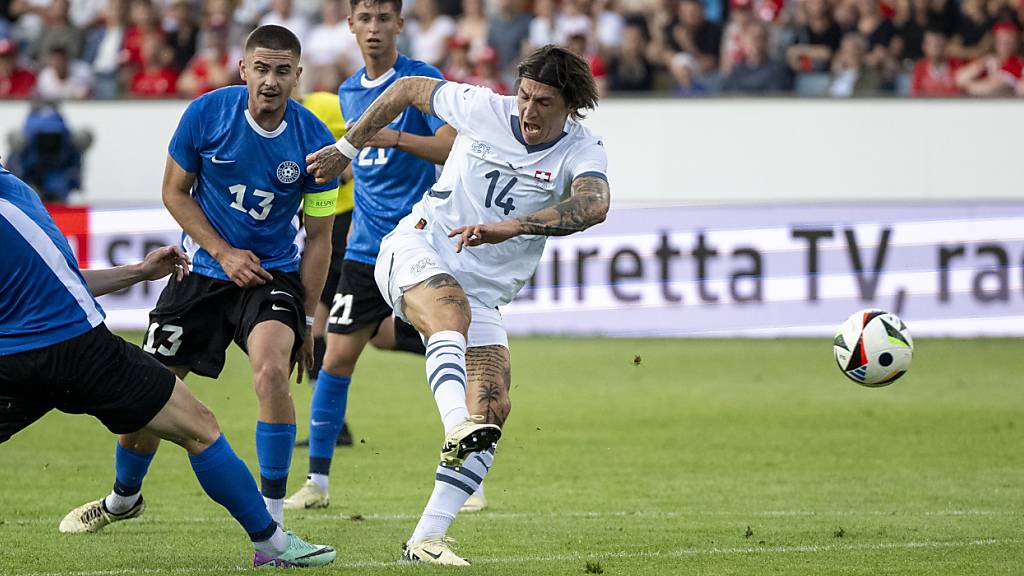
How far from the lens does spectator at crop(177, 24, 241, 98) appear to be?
18.6 metres

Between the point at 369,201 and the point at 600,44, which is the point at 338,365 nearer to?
the point at 369,201

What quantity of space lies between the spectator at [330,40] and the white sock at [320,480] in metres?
10.1

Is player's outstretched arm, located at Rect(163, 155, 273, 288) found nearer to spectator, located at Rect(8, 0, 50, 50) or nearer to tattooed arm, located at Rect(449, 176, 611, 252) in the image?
tattooed arm, located at Rect(449, 176, 611, 252)

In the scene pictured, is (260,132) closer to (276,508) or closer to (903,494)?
(276,508)

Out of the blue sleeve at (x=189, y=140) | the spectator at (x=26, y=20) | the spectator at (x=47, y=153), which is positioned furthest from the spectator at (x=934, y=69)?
the blue sleeve at (x=189, y=140)

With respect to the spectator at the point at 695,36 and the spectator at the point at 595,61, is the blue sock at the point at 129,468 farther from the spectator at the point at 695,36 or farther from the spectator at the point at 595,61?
the spectator at the point at 695,36

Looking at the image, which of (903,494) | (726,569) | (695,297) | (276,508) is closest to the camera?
(726,569)

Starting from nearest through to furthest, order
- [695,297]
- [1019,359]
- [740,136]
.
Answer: [1019,359], [695,297], [740,136]

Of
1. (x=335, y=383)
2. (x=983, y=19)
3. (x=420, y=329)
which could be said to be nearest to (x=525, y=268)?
(x=420, y=329)

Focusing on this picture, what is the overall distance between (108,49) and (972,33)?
10.6 m

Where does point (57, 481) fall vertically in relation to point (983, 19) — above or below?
below

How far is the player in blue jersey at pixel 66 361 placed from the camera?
5.41 m

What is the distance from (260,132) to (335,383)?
214 centimetres

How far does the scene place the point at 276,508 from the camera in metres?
6.79
